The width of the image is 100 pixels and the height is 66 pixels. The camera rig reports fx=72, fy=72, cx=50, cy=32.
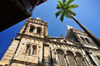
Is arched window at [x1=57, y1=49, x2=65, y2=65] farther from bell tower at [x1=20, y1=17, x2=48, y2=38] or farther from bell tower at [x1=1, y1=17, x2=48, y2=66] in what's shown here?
bell tower at [x1=20, y1=17, x2=48, y2=38]

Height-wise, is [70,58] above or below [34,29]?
below

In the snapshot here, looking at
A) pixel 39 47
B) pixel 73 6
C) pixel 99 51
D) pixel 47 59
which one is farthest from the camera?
pixel 73 6

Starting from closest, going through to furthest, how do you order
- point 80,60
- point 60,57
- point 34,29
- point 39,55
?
1. point 39,55
2. point 60,57
3. point 80,60
4. point 34,29

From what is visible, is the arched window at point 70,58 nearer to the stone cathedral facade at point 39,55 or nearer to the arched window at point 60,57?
the stone cathedral facade at point 39,55

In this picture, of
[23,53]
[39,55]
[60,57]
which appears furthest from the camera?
[60,57]

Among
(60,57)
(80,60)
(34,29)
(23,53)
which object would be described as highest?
(34,29)

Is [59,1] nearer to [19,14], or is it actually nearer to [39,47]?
[39,47]

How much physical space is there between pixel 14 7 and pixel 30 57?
7.16 m

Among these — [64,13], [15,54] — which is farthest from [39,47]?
[64,13]


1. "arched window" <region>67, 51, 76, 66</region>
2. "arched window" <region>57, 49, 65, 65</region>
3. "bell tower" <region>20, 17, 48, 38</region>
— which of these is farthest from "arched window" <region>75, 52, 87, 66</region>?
"bell tower" <region>20, 17, 48, 38</region>

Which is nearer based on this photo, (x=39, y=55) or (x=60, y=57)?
(x=39, y=55)

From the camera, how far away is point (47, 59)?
31.1 ft

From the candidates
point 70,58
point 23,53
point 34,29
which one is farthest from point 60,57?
point 34,29

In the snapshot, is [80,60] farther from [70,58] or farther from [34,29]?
[34,29]
